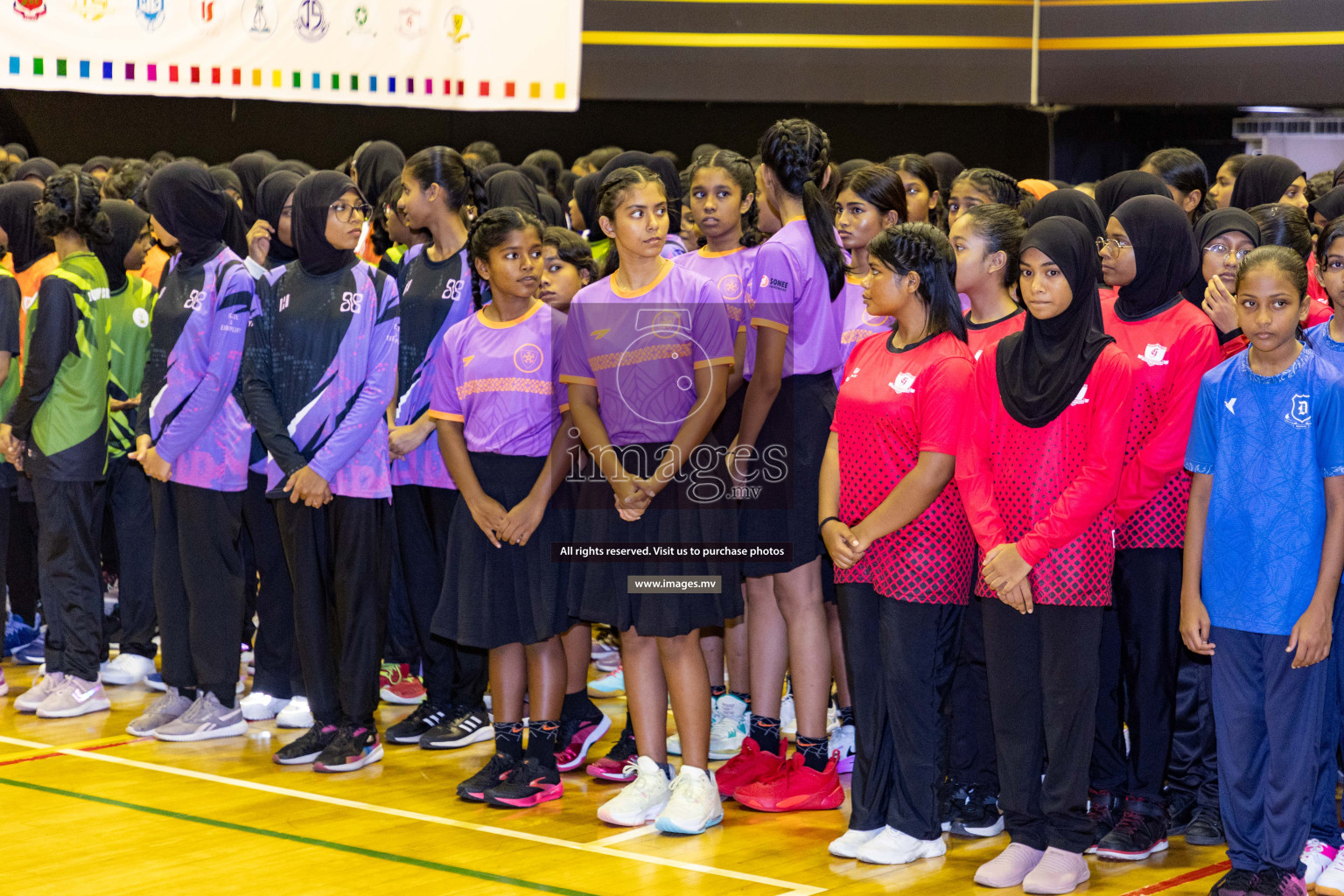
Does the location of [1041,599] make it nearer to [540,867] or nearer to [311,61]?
[540,867]

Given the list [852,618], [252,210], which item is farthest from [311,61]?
[852,618]

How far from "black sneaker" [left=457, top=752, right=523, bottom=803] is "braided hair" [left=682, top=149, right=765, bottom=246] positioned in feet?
6.04

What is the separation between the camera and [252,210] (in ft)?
22.4

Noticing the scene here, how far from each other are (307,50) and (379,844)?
5779 mm

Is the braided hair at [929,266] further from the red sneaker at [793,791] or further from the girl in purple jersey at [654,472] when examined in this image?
the red sneaker at [793,791]

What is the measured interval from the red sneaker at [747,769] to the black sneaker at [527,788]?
1.65 ft

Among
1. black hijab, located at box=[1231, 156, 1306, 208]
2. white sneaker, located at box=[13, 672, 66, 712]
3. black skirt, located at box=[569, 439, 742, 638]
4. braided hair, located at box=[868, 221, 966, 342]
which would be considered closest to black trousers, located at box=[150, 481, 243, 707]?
white sneaker, located at box=[13, 672, 66, 712]

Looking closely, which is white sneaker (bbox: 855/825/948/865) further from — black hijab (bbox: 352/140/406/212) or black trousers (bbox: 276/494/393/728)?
black hijab (bbox: 352/140/406/212)

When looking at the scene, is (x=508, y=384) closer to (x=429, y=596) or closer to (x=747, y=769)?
(x=429, y=596)

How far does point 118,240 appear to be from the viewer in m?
5.83

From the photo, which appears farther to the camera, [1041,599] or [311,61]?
[311,61]

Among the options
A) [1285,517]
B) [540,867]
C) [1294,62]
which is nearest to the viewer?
[1285,517]

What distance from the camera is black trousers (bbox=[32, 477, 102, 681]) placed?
18.6 feet

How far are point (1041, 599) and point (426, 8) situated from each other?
21.2 ft
